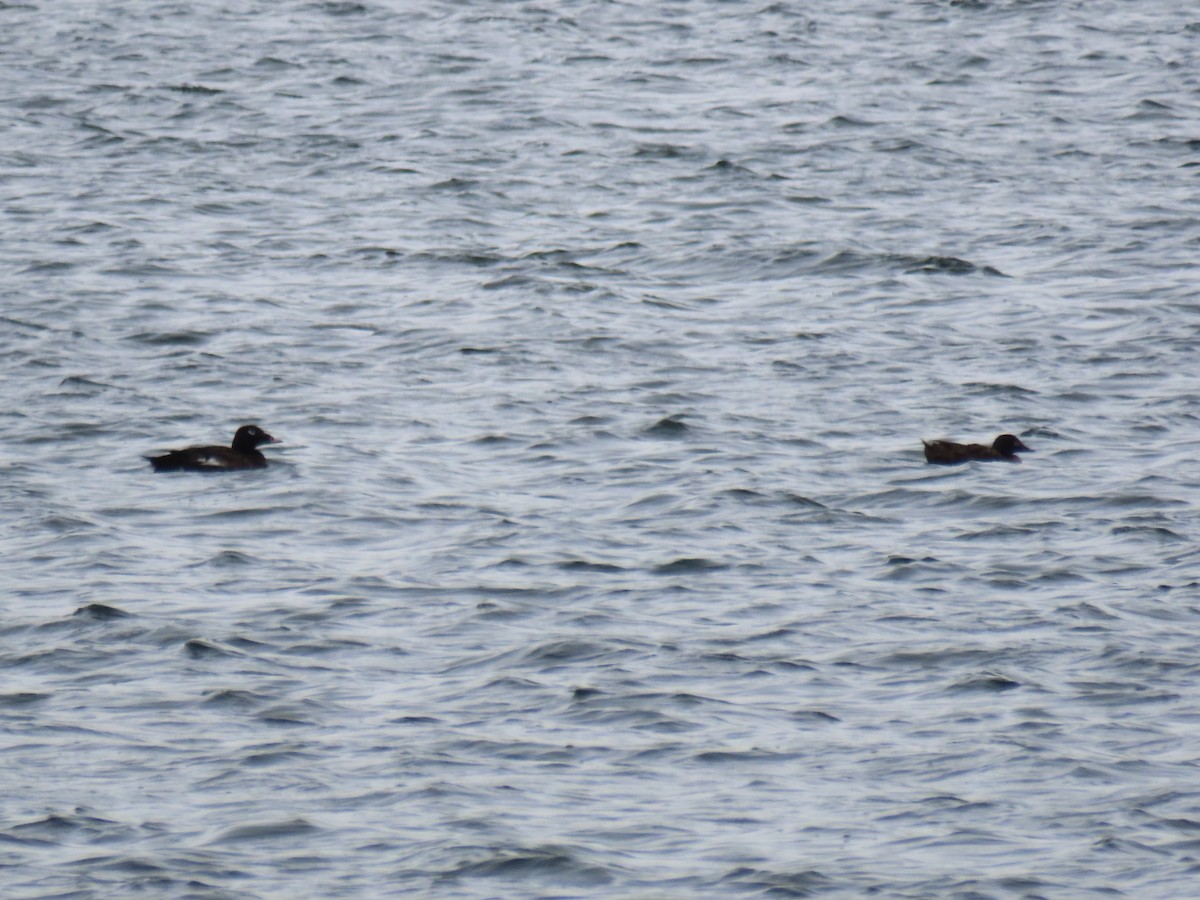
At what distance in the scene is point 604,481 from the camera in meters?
15.9

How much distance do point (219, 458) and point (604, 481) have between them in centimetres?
263

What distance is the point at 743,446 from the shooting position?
1662cm

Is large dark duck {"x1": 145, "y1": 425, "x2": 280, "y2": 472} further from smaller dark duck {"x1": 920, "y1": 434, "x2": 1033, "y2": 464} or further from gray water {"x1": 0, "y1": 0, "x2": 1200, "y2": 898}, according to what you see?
smaller dark duck {"x1": 920, "y1": 434, "x2": 1033, "y2": 464}

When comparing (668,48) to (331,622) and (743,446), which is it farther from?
(331,622)

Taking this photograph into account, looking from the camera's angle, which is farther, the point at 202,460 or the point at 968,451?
the point at 968,451

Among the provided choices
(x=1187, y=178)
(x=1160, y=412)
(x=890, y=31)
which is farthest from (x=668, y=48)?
(x=1160, y=412)

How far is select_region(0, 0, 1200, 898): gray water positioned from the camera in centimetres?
1054

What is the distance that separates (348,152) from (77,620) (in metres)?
14.6

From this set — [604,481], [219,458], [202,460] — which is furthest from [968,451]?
[202,460]

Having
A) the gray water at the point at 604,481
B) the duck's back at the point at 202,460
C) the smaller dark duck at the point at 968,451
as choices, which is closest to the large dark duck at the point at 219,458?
the duck's back at the point at 202,460

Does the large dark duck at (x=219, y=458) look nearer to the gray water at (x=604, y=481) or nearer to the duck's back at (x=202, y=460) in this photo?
the duck's back at (x=202, y=460)

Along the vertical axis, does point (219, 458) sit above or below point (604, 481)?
above

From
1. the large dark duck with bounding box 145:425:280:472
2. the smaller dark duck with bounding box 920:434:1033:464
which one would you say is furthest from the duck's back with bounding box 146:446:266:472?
the smaller dark duck with bounding box 920:434:1033:464

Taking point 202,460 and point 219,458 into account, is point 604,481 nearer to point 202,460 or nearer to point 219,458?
point 219,458
